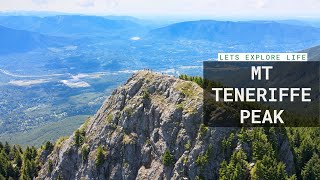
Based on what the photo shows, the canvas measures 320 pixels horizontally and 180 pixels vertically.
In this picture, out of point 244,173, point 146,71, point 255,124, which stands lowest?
point 244,173

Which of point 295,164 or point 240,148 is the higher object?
point 240,148

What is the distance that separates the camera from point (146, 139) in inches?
4530

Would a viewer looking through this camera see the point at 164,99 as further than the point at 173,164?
Yes

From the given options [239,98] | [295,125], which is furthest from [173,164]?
[295,125]

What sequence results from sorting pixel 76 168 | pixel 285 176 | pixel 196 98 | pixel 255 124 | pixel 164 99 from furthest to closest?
1. pixel 76 168
2. pixel 164 99
3. pixel 196 98
4. pixel 255 124
5. pixel 285 176

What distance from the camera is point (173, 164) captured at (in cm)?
10462

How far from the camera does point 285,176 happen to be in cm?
9269

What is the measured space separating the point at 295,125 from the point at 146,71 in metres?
52.4

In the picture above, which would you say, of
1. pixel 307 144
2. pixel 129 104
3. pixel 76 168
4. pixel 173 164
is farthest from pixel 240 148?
pixel 76 168

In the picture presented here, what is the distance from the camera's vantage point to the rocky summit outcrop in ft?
330

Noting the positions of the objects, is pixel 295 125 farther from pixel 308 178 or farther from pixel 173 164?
pixel 173 164

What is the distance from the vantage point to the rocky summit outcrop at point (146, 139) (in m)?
101

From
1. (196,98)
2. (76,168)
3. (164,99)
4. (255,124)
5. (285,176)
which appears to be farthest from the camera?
(76,168)

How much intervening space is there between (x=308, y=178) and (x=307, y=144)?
11.1m
